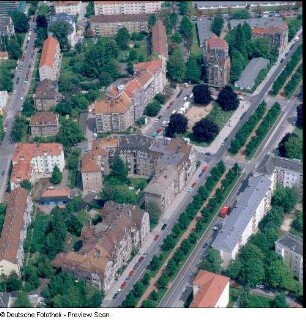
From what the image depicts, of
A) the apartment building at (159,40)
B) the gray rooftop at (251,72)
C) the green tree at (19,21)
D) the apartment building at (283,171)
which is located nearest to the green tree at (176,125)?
the apartment building at (283,171)

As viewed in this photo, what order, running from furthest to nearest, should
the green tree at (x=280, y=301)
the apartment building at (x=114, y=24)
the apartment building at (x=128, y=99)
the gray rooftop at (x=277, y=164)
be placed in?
1. the apartment building at (x=114, y=24)
2. the apartment building at (x=128, y=99)
3. the gray rooftop at (x=277, y=164)
4. the green tree at (x=280, y=301)

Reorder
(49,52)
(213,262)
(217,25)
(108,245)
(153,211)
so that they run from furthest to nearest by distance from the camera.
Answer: (217,25), (49,52), (153,211), (108,245), (213,262)

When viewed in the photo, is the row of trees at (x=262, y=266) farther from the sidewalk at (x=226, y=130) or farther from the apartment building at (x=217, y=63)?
the apartment building at (x=217, y=63)

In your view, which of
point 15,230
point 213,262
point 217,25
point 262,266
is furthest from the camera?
point 217,25

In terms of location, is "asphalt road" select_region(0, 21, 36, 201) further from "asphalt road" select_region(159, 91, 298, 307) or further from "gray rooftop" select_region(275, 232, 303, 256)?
"gray rooftop" select_region(275, 232, 303, 256)

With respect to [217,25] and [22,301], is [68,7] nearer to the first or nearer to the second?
[217,25]

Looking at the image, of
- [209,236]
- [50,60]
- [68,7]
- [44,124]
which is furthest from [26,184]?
[68,7]

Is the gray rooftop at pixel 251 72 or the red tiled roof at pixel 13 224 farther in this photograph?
the gray rooftop at pixel 251 72

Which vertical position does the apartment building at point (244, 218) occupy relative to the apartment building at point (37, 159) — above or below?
below
